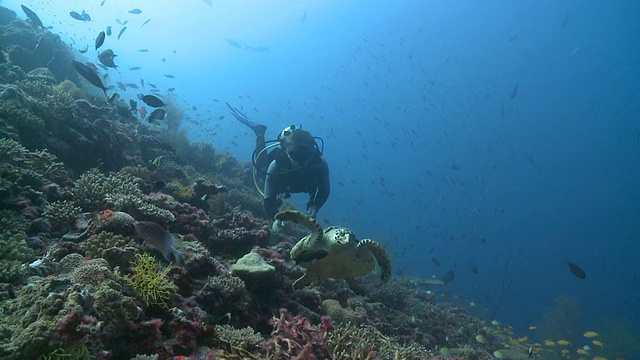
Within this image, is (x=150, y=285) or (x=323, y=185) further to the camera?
(x=323, y=185)

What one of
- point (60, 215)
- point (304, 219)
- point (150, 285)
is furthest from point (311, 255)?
point (60, 215)

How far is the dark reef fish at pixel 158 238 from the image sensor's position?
3.77m

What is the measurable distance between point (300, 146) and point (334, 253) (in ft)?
17.9

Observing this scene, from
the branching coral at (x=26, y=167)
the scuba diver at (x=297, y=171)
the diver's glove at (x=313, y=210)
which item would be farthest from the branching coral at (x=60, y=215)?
the diver's glove at (x=313, y=210)

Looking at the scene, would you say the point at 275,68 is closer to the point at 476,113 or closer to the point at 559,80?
the point at 476,113

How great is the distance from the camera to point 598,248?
308ft

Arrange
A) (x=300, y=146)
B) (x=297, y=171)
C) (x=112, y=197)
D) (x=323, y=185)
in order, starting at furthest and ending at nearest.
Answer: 1. (x=323, y=185)
2. (x=297, y=171)
3. (x=300, y=146)
4. (x=112, y=197)

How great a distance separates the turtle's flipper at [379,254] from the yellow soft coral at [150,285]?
9.82ft

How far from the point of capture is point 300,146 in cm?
1011

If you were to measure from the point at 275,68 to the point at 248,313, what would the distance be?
197 meters

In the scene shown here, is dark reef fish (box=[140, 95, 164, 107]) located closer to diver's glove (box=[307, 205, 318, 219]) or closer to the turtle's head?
diver's glove (box=[307, 205, 318, 219])

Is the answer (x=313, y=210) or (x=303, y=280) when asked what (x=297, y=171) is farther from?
(x=303, y=280)

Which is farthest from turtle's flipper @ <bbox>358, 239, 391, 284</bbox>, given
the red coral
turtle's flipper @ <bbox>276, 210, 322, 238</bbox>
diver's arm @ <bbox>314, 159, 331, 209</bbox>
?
diver's arm @ <bbox>314, 159, 331, 209</bbox>

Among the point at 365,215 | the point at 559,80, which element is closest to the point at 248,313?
the point at 365,215
